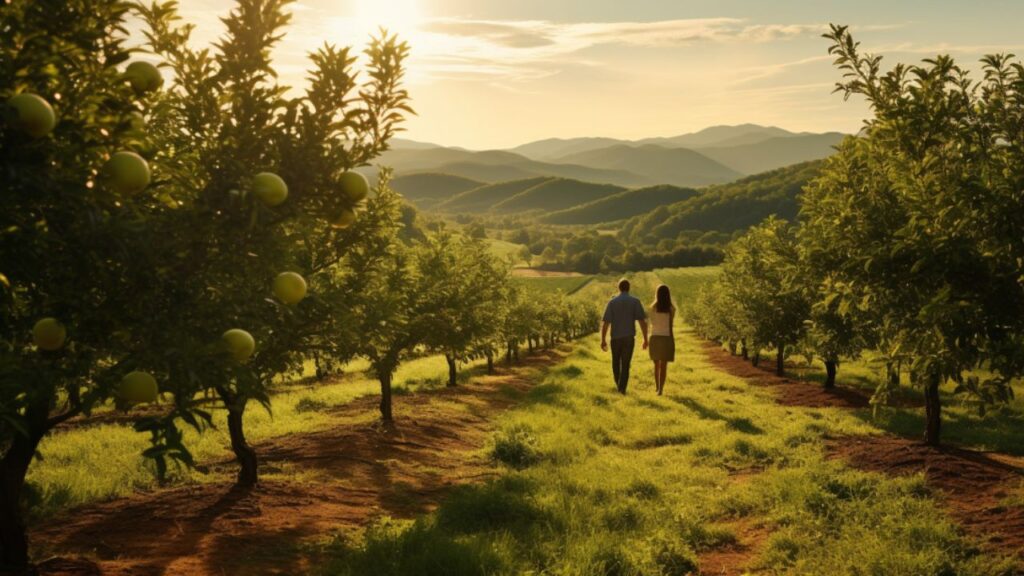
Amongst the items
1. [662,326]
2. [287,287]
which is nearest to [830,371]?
[662,326]

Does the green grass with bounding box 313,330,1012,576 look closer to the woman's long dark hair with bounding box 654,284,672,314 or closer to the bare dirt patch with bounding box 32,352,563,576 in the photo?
the bare dirt patch with bounding box 32,352,563,576

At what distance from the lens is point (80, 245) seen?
3762 millimetres

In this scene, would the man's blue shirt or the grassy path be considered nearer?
the grassy path

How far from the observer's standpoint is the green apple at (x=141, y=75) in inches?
166

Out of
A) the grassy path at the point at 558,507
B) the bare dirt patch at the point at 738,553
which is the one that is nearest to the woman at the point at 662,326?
the grassy path at the point at 558,507

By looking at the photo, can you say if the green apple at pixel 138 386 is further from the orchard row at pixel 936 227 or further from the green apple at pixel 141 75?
the orchard row at pixel 936 227

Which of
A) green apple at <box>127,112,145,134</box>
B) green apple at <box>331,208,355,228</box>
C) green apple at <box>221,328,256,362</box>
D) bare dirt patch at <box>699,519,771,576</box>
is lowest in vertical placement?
bare dirt patch at <box>699,519,771,576</box>

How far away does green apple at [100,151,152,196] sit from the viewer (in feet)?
11.8

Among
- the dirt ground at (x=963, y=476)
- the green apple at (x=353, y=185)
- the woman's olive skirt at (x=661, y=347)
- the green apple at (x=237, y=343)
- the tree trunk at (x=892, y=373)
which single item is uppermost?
the green apple at (x=353, y=185)

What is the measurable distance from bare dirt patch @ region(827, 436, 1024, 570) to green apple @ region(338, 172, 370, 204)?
7.67m

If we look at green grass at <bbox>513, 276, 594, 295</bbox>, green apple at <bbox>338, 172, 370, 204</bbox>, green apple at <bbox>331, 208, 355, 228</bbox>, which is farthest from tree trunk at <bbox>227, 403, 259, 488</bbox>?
green grass at <bbox>513, 276, 594, 295</bbox>

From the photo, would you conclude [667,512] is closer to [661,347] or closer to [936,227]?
[936,227]

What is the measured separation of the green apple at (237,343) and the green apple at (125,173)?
1.03 metres

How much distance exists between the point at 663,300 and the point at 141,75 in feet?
40.6
